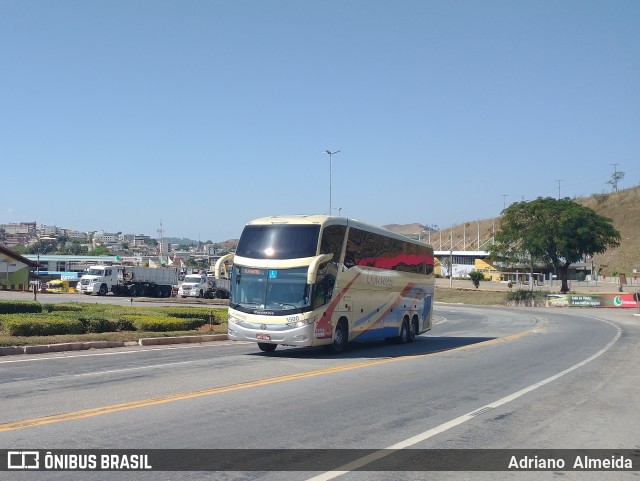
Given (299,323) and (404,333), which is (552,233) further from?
(299,323)

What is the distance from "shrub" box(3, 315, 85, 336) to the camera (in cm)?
2066

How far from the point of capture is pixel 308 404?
11836 mm

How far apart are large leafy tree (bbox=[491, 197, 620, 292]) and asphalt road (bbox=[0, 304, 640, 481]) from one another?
72.6 m

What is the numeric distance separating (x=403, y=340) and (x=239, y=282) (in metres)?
9.17

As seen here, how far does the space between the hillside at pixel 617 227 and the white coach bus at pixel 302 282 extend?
302 feet

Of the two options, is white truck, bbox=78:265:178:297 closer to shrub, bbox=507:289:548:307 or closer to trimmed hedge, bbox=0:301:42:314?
trimmed hedge, bbox=0:301:42:314

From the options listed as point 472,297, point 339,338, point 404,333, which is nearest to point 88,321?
point 339,338

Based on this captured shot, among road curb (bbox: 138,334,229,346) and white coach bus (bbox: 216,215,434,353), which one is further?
road curb (bbox: 138,334,229,346)

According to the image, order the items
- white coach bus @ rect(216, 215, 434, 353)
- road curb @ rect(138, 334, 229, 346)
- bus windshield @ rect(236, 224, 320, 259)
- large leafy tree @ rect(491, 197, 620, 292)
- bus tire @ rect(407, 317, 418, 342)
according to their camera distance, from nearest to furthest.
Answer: white coach bus @ rect(216, 215, 434, 353) → bus windshield @ rect(236, 224, 320, 259) → road curb @ rect(138, 334, 229, 346) → bus tire @ rect(407, 317, 418, 342) → large leafy tree @ rect(491, 197, 620, 292)

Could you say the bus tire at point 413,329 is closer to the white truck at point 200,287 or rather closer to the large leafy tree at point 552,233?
the white truck at point 200,287

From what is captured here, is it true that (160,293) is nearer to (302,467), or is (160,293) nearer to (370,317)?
(370,317)

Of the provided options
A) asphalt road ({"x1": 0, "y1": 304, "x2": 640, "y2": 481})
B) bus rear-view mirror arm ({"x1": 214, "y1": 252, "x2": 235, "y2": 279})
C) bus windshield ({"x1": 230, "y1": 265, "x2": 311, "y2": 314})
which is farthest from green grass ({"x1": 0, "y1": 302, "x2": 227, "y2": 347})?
bus windshield ({"x1": 230, "y1": 265, "x2": 311, "y2": 314})

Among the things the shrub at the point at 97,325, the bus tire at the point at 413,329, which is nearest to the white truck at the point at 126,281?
the shrub at the point at 97,325

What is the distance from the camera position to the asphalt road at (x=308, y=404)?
891 centimetres
